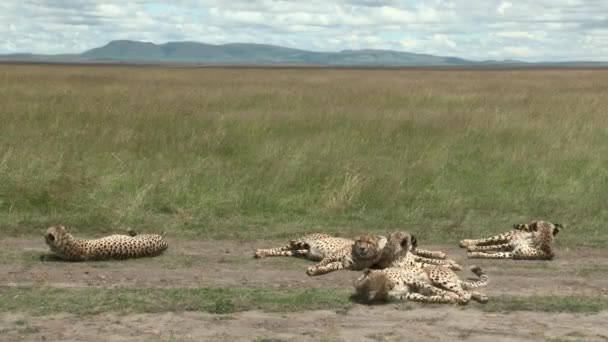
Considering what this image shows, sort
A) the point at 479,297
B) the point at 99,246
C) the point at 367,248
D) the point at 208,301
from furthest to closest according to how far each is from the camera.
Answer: the point at 99,246
the point at 367,248
the point at 479,297
the point at 208,301

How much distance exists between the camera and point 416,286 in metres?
5.61

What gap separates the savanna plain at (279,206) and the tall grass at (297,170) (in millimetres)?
32

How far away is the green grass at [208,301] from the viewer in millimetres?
5160

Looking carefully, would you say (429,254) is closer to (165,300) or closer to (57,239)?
(165,300)

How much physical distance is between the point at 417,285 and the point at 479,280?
0.61 m

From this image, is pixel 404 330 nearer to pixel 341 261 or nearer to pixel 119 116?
pixel 341 261

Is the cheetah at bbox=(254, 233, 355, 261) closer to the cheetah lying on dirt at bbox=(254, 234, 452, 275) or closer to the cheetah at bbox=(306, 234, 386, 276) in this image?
the cheetah lying on dirt at bbox=(254, 234, 452, 275)

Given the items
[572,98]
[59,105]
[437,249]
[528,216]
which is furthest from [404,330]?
[572,98]

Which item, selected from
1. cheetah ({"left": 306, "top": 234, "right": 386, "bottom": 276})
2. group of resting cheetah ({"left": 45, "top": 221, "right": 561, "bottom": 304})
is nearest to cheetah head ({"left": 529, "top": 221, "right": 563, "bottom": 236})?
group of resting cheetah ({"left": 45, "top": 221, "right": 561, "bottom": 304})

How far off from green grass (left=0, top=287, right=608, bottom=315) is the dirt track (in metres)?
0.11

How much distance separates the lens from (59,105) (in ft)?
51.3

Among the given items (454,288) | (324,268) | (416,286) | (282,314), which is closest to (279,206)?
(324,268)

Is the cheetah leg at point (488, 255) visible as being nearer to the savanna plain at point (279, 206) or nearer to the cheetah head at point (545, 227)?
the savanna plain at point (279, 206)

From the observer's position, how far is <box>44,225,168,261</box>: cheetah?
21.5ft
